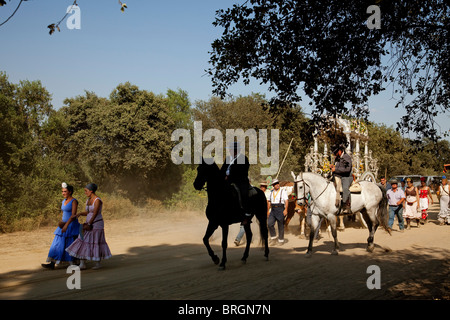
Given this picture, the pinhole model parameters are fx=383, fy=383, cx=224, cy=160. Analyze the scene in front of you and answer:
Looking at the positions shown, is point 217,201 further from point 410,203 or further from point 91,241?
point 410,203

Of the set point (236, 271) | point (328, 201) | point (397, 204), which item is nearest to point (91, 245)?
point (236, 271)

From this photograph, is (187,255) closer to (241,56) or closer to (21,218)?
(241,56)

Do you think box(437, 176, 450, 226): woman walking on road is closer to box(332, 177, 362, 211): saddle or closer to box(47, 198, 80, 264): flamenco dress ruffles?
box(332, 177, 362, 211): saddle

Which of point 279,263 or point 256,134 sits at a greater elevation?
point 256,134

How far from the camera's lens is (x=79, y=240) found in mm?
8766

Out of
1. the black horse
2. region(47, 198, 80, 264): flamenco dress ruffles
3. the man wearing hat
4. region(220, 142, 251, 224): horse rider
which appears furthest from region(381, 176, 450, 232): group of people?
region(47, 198, 80, 264): flamenco dress ruffles

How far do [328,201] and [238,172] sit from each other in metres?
3.25

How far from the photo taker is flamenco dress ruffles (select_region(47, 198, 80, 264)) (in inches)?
348

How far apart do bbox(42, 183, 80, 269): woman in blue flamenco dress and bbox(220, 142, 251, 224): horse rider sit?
3.74 metres

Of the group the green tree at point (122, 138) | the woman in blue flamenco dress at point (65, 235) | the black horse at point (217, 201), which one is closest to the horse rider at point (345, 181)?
the black horse at point (217, 201)

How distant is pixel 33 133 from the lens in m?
22.9

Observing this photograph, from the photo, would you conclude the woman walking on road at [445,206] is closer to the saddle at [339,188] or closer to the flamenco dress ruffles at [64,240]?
the saddle at [339,188]
